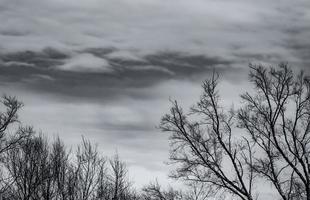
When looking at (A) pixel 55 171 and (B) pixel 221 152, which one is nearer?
(B) pixel 221 152

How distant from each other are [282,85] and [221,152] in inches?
192

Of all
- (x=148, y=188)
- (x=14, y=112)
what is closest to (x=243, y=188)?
(x=148, y=188)

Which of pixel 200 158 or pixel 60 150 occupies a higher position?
pixel 60 150

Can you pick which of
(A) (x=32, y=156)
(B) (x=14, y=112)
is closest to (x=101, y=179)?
(A) (x=32, y=156)

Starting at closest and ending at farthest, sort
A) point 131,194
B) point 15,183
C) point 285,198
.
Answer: point 285,198 → point 15,183 → point 131,194

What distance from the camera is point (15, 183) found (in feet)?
101

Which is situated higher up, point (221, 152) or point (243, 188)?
point (221, 152)

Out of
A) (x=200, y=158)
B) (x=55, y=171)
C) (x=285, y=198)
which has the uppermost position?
(x=55, y=171)

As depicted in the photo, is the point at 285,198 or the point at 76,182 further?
the point at 76,182

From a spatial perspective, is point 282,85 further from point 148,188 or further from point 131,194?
point 131,194

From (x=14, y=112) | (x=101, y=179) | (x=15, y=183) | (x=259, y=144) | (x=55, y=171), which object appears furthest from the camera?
(x=101, y=179)

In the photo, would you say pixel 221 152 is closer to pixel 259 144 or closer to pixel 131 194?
pixel 259 144

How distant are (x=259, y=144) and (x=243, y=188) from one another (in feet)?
8.11

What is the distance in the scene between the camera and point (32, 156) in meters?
31.1
